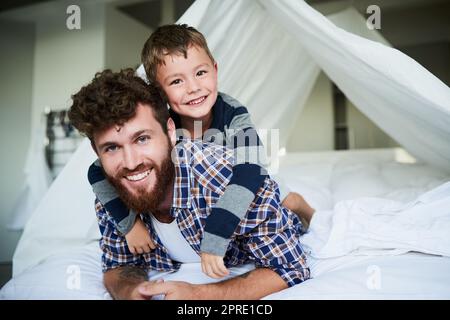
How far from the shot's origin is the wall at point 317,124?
450 cm

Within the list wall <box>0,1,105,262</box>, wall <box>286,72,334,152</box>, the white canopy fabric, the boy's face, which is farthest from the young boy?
wall <box>286,72,334,152</box>

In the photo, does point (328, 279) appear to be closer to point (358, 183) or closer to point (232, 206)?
point (232, 206)

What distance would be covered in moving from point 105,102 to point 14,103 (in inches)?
95.2

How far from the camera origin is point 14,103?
2.73m

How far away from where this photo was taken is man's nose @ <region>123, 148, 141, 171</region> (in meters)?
0.76

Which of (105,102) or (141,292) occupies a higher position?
(105,102)

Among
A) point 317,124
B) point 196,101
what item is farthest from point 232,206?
point 317,124

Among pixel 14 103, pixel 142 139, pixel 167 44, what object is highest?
pixel 14 103

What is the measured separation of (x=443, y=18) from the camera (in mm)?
3533

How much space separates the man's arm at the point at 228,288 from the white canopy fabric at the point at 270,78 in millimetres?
567

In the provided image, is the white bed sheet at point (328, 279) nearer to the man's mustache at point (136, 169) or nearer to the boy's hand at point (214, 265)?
the boy's hand at point (214, 265)

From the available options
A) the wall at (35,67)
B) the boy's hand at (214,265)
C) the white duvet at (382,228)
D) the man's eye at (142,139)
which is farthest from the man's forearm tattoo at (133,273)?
the wall at (35,67)

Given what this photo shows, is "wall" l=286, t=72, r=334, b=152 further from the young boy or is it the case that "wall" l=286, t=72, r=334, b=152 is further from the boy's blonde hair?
the boy's blonde hair

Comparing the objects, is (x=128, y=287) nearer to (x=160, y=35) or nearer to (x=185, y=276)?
(x=185, y=276)
